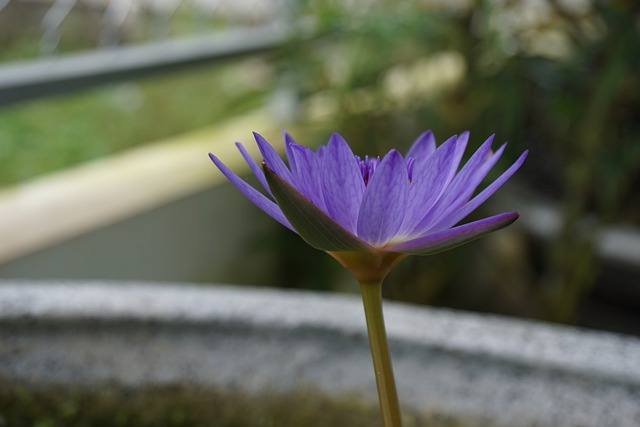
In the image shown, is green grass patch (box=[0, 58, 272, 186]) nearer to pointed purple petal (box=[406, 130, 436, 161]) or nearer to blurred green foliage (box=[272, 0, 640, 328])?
blurred green foliage (box=[272, 0, 640, 328])

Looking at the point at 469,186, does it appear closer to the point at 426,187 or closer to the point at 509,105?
the point at 426,187

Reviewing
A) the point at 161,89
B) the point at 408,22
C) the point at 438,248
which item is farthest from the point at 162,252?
the point at 438,248

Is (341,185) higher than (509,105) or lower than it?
lower

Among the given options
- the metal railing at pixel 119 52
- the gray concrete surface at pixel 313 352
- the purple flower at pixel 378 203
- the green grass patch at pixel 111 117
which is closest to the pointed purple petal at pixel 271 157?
the purple flower at pixel 378 203

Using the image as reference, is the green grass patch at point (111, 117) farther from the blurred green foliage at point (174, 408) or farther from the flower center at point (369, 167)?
the flower center at point (369, 167)

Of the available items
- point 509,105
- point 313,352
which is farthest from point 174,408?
point 509,105

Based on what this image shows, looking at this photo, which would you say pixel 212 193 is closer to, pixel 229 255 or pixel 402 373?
pixel 229 255
